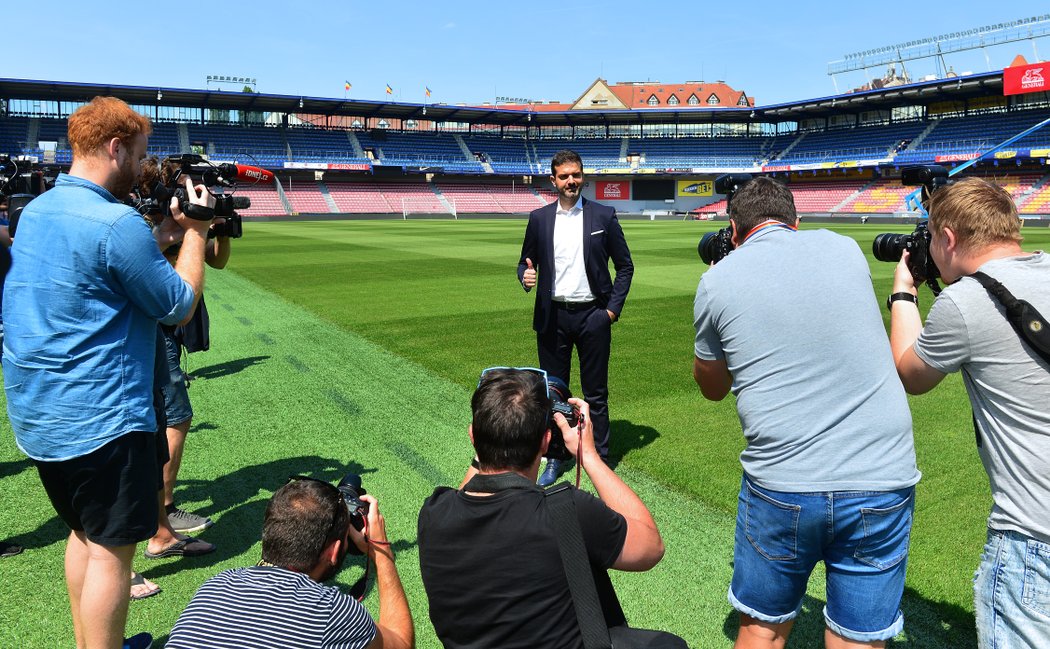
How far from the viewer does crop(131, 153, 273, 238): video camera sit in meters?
2.94

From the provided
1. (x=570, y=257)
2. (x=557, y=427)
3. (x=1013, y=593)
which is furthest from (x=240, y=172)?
Result: (x=1013, y=593)

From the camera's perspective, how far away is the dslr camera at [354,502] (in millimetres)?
2346

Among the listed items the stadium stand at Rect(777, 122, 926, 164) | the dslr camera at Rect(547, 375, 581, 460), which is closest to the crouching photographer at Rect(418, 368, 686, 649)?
the dslr camera at Rect(547, 375, 581, 460)

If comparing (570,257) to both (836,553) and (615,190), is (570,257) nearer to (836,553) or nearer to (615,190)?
(836,553)

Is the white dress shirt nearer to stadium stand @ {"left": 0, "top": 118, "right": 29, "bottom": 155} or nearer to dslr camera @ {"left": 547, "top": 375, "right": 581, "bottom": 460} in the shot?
dslr camera @ {"left": 547, "top": 375, "right": 581, "bottom": 460}

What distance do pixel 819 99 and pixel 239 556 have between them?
219 feet

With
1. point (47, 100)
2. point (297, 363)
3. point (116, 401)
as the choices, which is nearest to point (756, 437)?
point (116, 401)

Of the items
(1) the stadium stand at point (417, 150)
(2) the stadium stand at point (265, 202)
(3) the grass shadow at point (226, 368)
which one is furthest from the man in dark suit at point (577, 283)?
(1) the stadium stand at point (417, 150)

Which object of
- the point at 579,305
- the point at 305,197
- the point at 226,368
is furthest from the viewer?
the point at 305,197

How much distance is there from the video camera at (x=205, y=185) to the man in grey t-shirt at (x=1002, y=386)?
2592mm

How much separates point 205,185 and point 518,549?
6.87 feet

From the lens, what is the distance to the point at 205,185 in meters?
2.96

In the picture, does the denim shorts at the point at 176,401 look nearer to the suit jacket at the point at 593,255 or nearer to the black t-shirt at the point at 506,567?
the suit jacket at the point at 593,255

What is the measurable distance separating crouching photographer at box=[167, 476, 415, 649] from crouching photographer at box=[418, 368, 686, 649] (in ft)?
0.93
